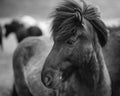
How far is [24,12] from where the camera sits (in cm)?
2362

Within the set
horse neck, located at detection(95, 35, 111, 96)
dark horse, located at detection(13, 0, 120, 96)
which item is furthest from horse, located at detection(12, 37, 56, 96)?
horse neck, located at detection(95, 35, 111, 96)

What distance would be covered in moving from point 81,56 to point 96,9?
2.15 feet

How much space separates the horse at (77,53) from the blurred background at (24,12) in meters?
5.77

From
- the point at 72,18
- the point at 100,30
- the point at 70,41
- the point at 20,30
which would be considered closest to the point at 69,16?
the point at 72,18

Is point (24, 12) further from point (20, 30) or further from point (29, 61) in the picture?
point (29, 61)

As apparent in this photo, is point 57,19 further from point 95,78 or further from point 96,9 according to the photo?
point 95,78

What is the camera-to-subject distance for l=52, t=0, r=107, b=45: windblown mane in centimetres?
383

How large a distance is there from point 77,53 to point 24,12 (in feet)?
66.0

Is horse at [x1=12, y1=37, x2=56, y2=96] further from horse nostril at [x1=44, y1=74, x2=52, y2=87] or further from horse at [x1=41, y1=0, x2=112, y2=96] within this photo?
horse nostril at [x1=44, y1=74, x2=52, y2=87]

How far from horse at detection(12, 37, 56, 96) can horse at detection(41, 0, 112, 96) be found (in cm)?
103

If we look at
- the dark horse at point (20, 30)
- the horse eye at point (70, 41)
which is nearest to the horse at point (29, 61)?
the horse eye at point (70, 41)

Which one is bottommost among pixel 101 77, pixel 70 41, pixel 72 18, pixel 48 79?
pixel 101 77

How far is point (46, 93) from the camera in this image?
4699 mm

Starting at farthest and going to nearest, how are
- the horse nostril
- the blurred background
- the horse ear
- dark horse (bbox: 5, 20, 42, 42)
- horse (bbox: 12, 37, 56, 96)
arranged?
1. the blurred background
2. dark horse (bbox: 5, 20, 42, 42)
3. horse (bbox: 12, 37, 56, 96)
4. the horse ear
5. the horse nostril
